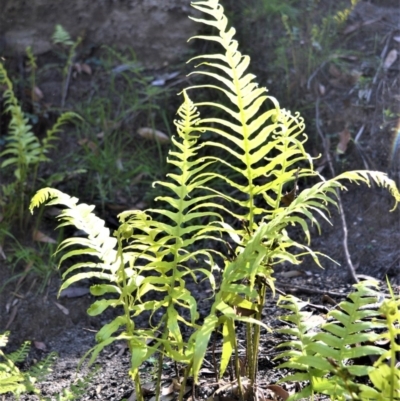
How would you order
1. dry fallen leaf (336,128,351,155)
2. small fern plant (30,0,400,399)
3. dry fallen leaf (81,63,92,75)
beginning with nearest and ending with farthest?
small fern plant (30,0,400,399)
dry fallen leaf (336,128,351,155)
dry fallen leaf (81,63,92,75)

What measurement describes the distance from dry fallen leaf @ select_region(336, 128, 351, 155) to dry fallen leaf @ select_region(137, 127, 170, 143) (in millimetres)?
1071

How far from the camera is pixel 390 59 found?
496 centimetres

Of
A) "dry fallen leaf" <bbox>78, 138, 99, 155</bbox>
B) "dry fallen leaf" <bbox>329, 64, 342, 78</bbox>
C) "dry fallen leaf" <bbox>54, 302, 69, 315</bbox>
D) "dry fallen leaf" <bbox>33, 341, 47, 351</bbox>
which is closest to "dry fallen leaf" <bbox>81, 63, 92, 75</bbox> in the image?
"dry fallen leaf" <bbox>78, 138, 99, 155</bbox>

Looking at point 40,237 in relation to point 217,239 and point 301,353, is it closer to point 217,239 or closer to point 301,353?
point 217,239

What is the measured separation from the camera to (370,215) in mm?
4215

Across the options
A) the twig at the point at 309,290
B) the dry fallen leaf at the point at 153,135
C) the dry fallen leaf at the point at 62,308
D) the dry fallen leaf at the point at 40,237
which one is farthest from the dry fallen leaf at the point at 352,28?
the dry fallen leaf at the point at 62,308

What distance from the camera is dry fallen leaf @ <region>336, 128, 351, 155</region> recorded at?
14.8 ft

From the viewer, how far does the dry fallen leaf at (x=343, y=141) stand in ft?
14.8

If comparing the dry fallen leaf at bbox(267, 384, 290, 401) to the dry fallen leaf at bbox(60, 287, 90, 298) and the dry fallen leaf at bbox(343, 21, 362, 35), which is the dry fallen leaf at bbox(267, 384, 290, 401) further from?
the dry fallen leaf at bbox(343, 21, 362, 35)

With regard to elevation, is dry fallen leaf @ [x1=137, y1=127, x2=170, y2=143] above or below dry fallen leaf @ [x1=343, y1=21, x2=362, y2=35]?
below

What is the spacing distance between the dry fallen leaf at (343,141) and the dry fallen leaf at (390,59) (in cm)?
60

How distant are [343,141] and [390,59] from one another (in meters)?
0.78

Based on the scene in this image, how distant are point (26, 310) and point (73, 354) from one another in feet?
1.82

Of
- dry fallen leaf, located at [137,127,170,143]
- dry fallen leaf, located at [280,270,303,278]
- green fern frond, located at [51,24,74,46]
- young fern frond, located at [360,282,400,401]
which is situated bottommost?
dry fallen leaf, located at [280,270,303,278]
